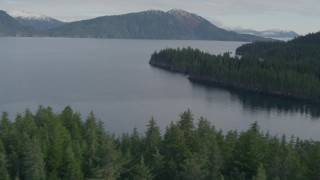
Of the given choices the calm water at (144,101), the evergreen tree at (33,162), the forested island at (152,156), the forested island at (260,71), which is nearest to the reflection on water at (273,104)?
the calm water at (144,101)

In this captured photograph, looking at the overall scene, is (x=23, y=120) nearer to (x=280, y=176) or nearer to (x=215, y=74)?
(x=280, y=176)

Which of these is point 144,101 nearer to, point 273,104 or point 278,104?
point 273,104

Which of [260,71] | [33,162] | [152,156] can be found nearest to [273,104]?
[260,71]

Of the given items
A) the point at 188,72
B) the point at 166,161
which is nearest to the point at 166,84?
the point at 188,72

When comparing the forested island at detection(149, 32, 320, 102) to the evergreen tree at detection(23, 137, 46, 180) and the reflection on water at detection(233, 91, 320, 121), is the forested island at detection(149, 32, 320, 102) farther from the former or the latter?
the evergreen tree at detection(23, 137, 46, 180)

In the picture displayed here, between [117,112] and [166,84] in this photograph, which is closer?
[117,112]

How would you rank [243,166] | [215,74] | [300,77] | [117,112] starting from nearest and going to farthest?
[243,166] < [117,112] < [300,77] < [215,74]

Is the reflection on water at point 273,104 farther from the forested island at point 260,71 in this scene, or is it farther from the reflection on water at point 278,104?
the forested island at point 260,71

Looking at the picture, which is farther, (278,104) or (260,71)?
(260,71)
